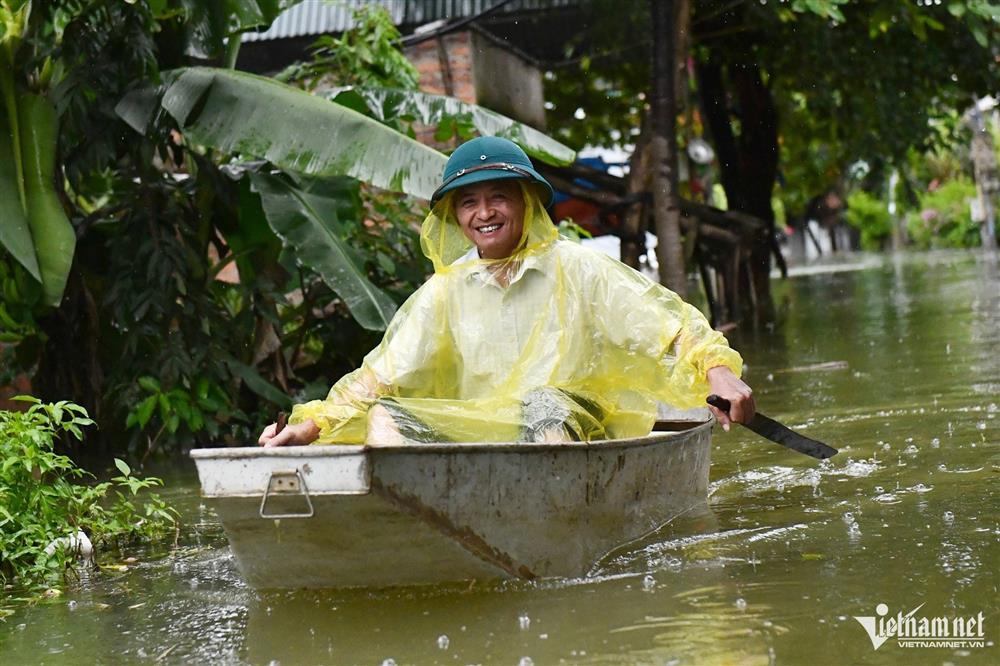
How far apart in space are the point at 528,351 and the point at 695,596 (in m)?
1.12

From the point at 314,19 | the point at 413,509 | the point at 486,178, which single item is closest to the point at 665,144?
the point at 314,19

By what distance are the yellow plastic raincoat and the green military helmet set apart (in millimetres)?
106

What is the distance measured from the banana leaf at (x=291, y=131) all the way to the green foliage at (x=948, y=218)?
34298 mm

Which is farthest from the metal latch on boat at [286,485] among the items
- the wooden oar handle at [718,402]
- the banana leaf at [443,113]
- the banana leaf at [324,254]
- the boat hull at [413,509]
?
the banana leaf at [443,113]

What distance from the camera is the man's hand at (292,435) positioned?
4.55 meters

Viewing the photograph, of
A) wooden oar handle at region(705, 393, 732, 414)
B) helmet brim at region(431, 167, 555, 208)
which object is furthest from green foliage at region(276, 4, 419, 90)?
wooden oar handle at region(705, 393, 732, 414)

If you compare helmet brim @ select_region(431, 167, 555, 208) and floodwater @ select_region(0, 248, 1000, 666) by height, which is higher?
helmet brim @ select_region(431, 167, 555, 208)

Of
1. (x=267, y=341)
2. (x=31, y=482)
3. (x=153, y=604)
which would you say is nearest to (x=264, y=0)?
(x=267, y=341)

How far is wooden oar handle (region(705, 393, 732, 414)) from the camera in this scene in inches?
177

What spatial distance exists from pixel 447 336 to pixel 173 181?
13.1 ft

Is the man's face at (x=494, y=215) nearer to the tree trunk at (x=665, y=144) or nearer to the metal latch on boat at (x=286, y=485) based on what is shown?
the metal latch on boat at (x=286, y=485)

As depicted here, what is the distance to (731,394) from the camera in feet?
14.7

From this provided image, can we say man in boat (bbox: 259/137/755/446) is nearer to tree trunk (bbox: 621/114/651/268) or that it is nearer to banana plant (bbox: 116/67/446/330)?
banana plant (bbox: 116/67/446/330)

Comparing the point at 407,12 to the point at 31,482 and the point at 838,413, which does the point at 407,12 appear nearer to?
the point at 838,413
